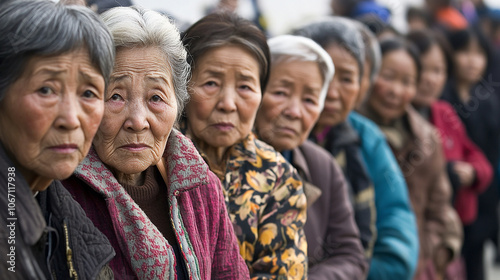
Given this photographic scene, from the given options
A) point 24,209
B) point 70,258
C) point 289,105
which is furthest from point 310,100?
point 24,209

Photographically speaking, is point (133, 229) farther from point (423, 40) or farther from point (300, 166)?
point (423, 40)

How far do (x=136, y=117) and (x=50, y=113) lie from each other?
0.44m

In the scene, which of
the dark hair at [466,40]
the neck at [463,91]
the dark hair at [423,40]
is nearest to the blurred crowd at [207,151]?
the dark hair at [423,40]

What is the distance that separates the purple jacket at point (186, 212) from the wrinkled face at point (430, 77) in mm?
3373

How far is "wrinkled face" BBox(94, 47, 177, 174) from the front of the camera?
216 cm

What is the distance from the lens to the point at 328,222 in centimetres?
340

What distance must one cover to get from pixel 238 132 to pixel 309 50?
0.73 meters

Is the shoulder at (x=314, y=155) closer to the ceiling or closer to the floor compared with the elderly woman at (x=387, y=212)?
closer to the ceiling

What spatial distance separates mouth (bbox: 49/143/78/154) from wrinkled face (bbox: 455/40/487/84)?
5078 mm

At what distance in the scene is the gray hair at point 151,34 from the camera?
7.06ft

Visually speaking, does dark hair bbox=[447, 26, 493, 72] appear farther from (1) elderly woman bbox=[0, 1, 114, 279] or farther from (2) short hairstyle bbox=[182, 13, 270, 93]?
(1) elderly woman bbox=[0, 1, 114, 279]

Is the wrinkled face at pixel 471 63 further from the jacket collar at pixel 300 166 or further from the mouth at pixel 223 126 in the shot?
the mouth at pixel 223 126

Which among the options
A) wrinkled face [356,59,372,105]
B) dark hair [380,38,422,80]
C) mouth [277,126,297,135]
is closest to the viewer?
mouth [277,126,297,135]

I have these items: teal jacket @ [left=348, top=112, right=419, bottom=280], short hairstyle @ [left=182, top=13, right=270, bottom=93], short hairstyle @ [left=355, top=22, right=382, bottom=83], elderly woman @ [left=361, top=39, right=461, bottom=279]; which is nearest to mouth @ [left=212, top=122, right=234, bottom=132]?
short hairstyle @ [left=182, top=13, right=270, bottom=93]
